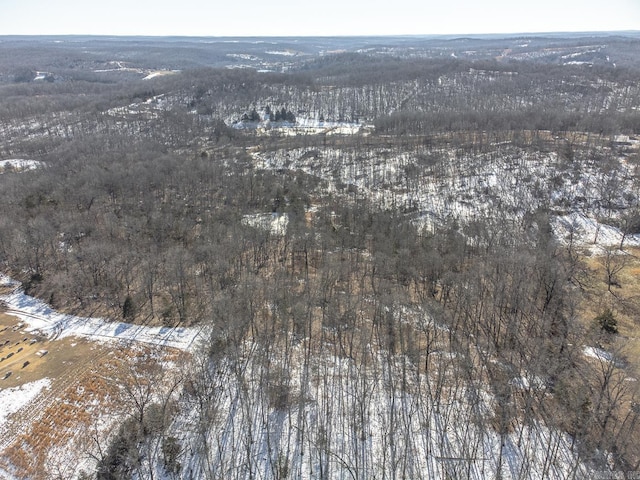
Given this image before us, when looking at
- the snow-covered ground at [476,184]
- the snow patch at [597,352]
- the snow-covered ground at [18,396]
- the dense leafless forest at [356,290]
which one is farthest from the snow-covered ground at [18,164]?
the snow patch at [597,352]

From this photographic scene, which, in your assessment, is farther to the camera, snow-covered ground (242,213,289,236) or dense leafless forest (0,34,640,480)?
snow-covered ground (242,213,289,236)

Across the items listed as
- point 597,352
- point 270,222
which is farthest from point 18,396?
point 597,352

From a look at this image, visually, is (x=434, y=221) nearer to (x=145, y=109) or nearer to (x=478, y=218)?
(x=478, y=218)

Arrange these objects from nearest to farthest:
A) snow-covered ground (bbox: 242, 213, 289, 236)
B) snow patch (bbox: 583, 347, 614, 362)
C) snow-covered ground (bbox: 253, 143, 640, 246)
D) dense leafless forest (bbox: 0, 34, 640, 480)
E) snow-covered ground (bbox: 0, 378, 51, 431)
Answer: dense leafless forest (bbox: 0, 34, 640, 480)
snow-covered ground (bbox: 0, 378, 51, 431)
snow patch (bbox: 583, 347, 614, 362)
snow-covered ground (bbox: 242, 213, 289, 236)
snow-covered ground (bbox: 253, 143, 640, 246)

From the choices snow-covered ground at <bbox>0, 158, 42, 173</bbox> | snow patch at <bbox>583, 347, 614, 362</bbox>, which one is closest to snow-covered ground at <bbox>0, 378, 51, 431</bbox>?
snow patch at <bbox>583, 347, 614, 362</bbox>

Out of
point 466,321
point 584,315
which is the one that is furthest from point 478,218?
point 466,321

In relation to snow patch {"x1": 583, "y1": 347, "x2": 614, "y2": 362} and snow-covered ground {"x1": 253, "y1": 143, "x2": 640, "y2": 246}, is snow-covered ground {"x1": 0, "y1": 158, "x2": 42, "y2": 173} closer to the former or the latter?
snow-covered ground {"x1": 253, "y1": 143, "x2": 640, "y2": 246}
